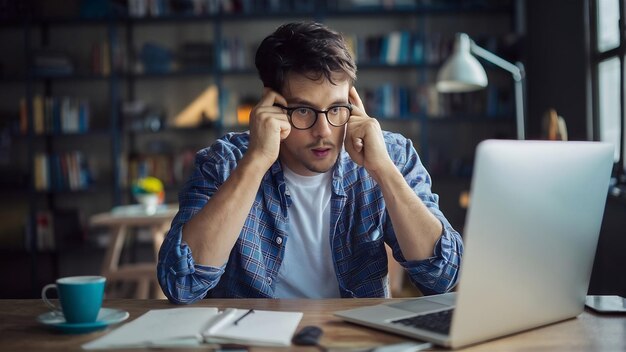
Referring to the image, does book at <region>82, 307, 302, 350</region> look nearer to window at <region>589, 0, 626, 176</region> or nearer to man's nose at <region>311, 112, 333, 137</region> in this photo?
man's nose at <region>311, 112, 333, 137</region>

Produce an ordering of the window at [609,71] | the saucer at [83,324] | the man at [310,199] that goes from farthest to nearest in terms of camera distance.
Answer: the window at [609,71] → the man at [310,199] → the saucer at [83,324]

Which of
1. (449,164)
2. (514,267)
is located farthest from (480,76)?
(514,267)

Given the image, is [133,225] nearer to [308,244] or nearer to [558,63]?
[308,244]

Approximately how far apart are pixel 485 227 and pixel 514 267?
10 cm

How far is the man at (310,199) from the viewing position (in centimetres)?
139

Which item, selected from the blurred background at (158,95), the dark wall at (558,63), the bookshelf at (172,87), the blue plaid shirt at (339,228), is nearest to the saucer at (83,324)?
the blue plaid shirt at (339,228)

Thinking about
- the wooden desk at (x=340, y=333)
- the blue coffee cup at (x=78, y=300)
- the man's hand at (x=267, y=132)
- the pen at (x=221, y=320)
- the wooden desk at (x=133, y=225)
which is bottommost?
the wooden desk at (x=133, y=225)

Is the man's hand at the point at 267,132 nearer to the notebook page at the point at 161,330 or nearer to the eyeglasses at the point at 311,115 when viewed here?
the eyeglasses at the point at 311,115

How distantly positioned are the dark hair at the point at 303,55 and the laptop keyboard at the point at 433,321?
0.65 metres

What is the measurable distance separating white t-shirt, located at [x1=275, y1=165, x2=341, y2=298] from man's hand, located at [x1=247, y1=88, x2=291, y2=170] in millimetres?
182

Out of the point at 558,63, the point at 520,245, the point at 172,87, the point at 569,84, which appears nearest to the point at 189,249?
the point at 520,245

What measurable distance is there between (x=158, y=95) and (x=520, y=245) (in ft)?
15.8

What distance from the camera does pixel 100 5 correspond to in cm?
530

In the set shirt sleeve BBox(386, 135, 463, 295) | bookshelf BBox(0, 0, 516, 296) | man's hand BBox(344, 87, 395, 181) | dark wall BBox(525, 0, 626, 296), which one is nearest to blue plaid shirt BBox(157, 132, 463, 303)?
shirt sleeve BBox(386, 135, 463, 295)
